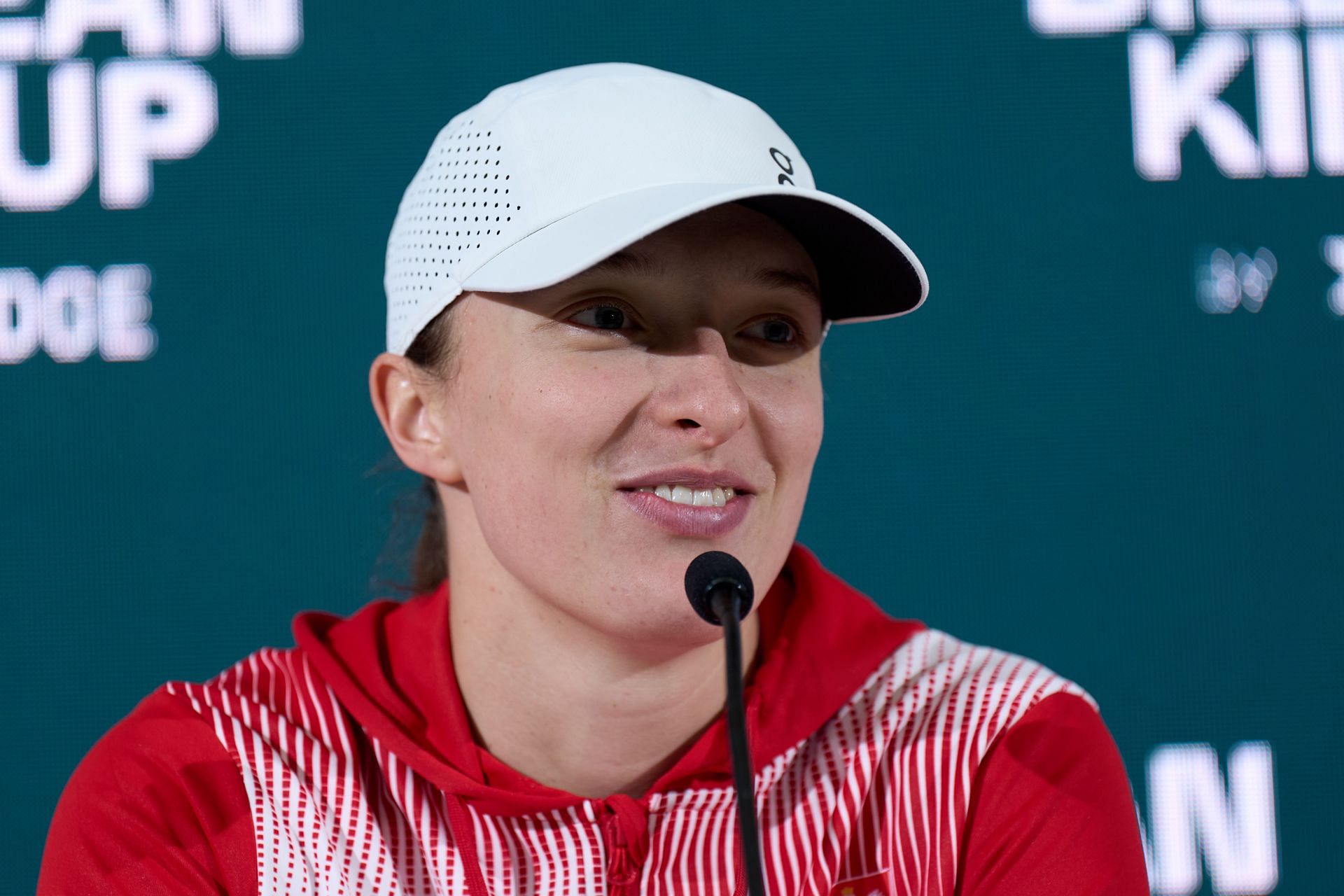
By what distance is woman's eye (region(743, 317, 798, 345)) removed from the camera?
1018 mm

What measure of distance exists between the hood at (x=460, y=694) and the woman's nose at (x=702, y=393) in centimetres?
25

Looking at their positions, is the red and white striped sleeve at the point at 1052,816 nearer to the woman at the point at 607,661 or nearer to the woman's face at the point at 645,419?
the woman at the point at 607,661

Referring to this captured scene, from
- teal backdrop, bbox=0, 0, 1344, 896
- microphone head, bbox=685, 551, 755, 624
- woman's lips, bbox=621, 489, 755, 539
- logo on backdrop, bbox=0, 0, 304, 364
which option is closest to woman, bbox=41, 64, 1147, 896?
woman's lips, bbox=621, 489, 755, 539

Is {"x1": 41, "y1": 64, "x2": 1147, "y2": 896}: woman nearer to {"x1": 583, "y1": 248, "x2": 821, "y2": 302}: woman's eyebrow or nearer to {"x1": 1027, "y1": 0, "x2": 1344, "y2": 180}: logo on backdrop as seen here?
{"x1": 583, "y1": 248, "x2": 821, "y2": 302}: woman's eyebrow

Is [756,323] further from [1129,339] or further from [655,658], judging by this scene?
[1129,339]

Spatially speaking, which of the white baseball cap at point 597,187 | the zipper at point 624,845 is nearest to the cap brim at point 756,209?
the white baseball cap at point 597,187

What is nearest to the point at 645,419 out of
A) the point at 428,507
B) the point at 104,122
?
the point at 428,507

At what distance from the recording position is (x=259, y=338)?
1668 mm

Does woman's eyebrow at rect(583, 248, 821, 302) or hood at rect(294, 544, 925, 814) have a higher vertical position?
woman's eyebrow at rect(583, 248, 821, 302)

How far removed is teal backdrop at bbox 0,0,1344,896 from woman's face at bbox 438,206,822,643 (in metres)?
0.71

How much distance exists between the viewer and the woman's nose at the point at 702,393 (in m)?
0.93

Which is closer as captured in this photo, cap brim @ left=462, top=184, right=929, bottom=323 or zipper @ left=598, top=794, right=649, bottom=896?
cap brim @ left=462, top=184, right=929, bottom=323

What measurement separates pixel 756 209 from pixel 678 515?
23cm

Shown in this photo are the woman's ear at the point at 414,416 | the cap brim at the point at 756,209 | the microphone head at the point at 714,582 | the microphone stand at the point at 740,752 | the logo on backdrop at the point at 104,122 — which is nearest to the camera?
the microphone stand at the point at 740,752
